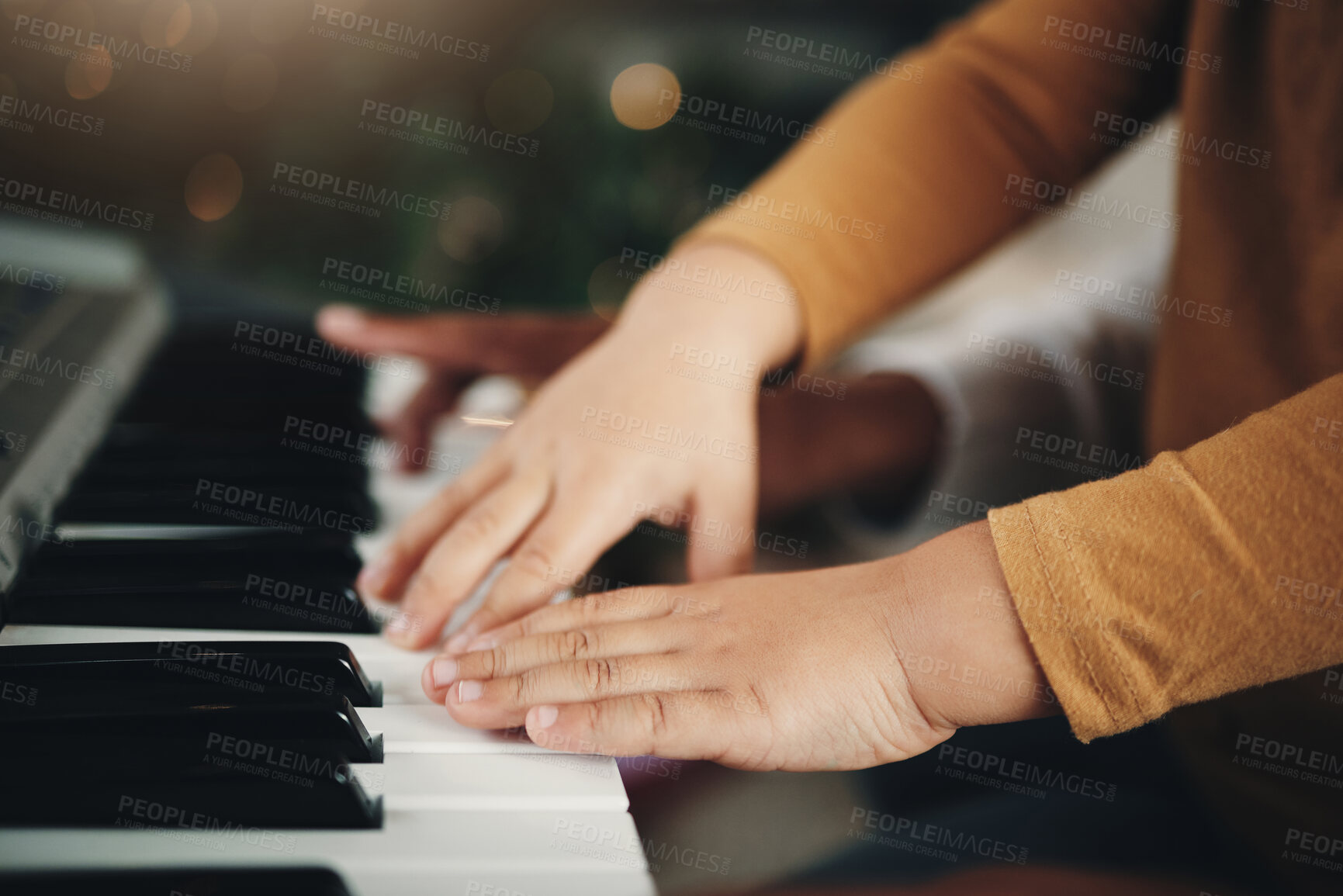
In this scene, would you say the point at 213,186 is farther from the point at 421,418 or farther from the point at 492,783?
the point at 492,783

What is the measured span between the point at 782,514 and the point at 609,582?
1.14 feet

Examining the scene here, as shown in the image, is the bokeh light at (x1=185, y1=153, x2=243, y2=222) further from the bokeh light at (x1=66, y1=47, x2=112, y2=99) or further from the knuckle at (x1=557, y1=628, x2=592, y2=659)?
the knuckle at (x1=557, y1=628, x2=592, y2=659)

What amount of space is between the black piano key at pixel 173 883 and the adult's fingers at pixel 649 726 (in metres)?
0.15

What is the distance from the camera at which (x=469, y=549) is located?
67 cm

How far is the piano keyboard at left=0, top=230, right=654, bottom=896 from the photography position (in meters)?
0.41

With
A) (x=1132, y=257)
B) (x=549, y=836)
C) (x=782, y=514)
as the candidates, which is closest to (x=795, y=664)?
(x=549, y=836)

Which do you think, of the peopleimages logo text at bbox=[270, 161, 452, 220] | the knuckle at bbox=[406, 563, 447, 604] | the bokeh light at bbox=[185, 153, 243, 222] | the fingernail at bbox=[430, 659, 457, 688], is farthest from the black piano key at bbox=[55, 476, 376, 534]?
the bokeh light at bbox=[185, 153, 243, 222]

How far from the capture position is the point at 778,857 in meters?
0.68

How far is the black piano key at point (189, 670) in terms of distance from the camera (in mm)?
476

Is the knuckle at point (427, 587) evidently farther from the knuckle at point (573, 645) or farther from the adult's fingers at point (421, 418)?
the adult's fingers at point (421, 418)

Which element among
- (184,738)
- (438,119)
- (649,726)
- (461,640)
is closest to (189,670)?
(184,738)

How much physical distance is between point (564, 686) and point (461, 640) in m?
0.11

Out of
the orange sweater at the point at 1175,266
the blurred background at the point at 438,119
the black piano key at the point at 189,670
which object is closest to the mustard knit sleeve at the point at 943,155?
the orange sweater at the point at 1175,266

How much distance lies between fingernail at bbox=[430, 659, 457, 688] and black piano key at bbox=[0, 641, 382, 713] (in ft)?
0.13
